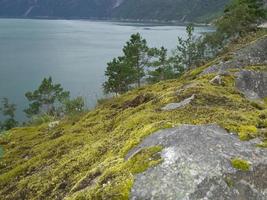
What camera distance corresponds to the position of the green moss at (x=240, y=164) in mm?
6669

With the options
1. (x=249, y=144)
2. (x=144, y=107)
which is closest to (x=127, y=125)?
(x=144, y=107)

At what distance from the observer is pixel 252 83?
13688 millimetres

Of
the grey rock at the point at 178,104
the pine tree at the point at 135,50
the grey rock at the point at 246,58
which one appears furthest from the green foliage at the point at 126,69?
the grey rock at the point at 178,104

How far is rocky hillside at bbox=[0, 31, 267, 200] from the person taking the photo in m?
6.41

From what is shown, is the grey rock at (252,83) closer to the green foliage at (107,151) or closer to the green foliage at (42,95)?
the green foliage at (107,151)

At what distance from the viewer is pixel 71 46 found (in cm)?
18475

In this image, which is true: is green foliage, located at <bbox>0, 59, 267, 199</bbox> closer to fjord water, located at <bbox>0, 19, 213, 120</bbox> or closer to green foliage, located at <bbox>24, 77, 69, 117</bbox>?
fjord water, located at <bbox>0, 19, 213, 120</bbox>

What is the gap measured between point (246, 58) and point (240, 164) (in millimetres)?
12950

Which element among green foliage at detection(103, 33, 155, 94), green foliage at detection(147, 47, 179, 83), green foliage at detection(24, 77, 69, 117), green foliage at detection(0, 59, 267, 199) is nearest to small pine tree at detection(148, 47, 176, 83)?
green foliage at detection(147, 47, 179, 83)

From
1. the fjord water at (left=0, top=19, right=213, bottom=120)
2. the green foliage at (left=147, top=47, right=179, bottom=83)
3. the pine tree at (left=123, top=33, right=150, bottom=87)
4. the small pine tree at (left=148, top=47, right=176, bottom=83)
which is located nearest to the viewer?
the pine tree at (left=123, top=33, right=150, bottom=87)

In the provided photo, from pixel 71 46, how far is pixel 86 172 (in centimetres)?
18093

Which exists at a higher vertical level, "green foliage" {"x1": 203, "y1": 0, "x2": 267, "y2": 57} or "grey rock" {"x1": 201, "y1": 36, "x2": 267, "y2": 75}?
"grey rock" {"x1": 201, "y1": 36, "x2": 267, "y2": 75}

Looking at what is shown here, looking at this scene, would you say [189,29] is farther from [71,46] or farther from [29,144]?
[71,46]

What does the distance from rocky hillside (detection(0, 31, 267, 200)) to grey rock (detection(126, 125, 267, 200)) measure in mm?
16
